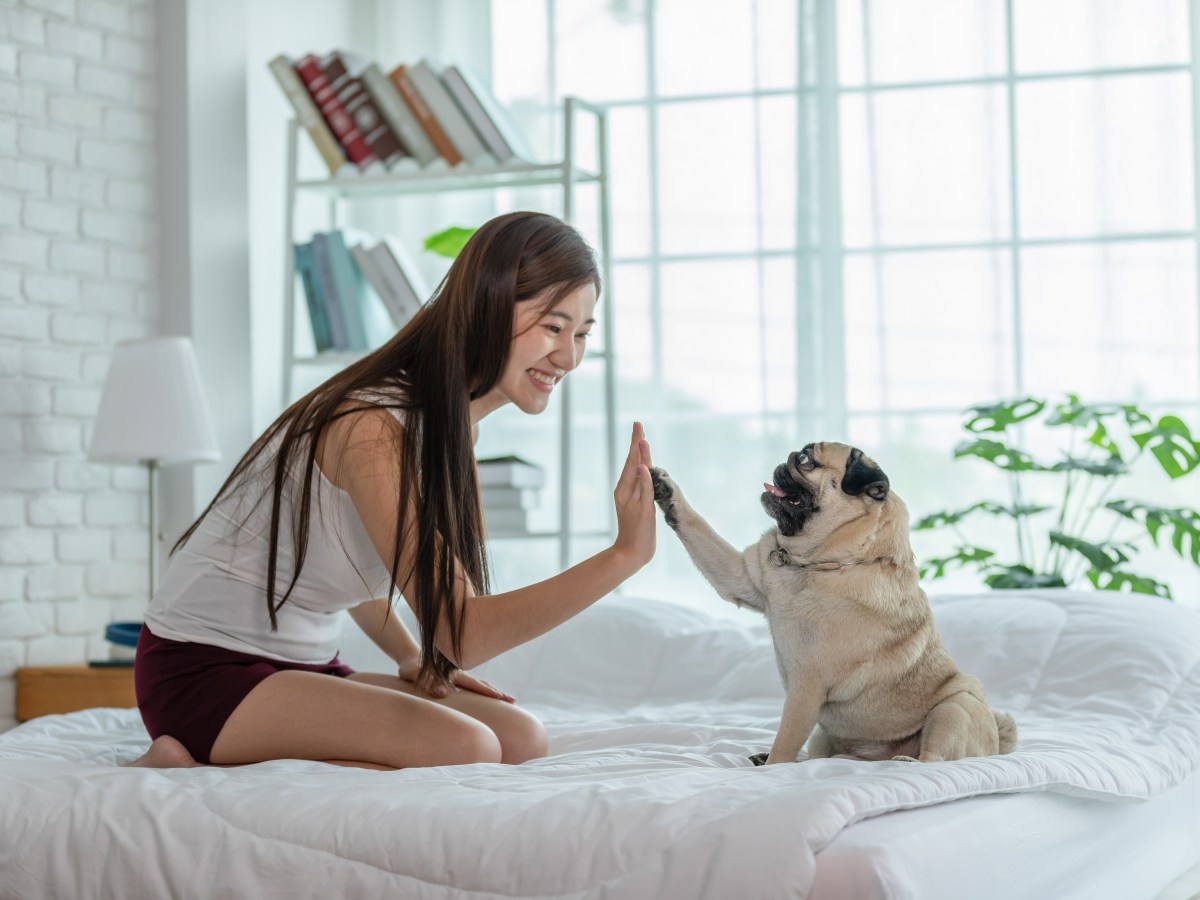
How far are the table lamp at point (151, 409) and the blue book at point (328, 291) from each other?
1.85ft

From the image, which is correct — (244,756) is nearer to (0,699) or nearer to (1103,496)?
(0,699)

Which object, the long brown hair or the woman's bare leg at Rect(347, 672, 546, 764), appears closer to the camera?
the long brown hair

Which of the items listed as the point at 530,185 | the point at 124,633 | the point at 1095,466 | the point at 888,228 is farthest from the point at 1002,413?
the point at 124,633

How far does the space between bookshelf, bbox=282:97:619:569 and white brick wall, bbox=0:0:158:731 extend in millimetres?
351

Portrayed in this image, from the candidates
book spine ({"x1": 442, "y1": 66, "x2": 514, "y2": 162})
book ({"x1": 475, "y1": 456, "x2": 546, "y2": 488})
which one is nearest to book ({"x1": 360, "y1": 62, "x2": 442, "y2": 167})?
book spine ({"x1": 442, "y1": 66, "x2": 514, "y2": 162})

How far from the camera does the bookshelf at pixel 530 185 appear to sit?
3.39 metres

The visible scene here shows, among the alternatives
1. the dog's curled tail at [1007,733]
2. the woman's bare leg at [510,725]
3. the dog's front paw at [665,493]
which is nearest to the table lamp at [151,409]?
the woman's bare leg at [510,725]

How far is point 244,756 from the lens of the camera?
1704mm

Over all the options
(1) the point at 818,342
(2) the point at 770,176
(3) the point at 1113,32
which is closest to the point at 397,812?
(1) the point at 818,342

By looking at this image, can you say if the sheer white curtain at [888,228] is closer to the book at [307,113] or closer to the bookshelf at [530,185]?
the bookshelf at [530,185]

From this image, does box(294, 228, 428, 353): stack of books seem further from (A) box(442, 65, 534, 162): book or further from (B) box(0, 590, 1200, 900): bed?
(B) box(0, 590, 1200, 900): bed

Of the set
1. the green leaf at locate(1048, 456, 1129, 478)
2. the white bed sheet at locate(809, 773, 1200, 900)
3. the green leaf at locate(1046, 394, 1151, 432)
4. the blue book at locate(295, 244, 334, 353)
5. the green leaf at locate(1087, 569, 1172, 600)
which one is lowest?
the white bed sheet at locate(809, 773, 1200, 900)

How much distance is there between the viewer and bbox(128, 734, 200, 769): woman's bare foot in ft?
5.56

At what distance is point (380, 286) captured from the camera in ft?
11.3
